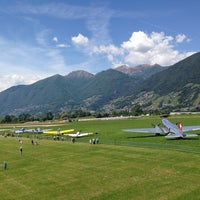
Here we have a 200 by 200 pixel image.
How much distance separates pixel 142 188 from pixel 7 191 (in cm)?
1377

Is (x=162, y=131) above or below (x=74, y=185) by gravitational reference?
above

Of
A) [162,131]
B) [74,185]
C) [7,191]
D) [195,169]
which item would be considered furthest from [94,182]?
[162,131]

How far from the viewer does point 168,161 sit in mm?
34844

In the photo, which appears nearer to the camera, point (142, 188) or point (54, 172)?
point (142, 188)

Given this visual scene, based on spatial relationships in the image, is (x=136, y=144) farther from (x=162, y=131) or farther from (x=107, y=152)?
(x=162, y=131)

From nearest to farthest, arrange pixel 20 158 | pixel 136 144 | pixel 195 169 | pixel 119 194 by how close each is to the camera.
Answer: pixel 119 194
pixel 195 169
pixel 20 158
pixel 136 144

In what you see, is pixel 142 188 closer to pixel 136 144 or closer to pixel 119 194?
pixel 119 194

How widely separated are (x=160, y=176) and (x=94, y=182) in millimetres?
7251

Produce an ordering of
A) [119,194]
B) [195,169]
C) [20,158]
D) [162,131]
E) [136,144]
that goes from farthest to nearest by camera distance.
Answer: [162,131], [136,144], [20,158], [195,169], [119,194]

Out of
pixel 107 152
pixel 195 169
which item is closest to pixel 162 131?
pixel 107 152

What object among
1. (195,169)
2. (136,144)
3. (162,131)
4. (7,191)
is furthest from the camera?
(162,131)

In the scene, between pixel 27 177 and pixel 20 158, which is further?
pixel 20 158

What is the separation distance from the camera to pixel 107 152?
1784 inches

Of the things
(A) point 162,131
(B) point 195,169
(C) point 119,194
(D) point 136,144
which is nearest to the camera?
(C) point 119,194
